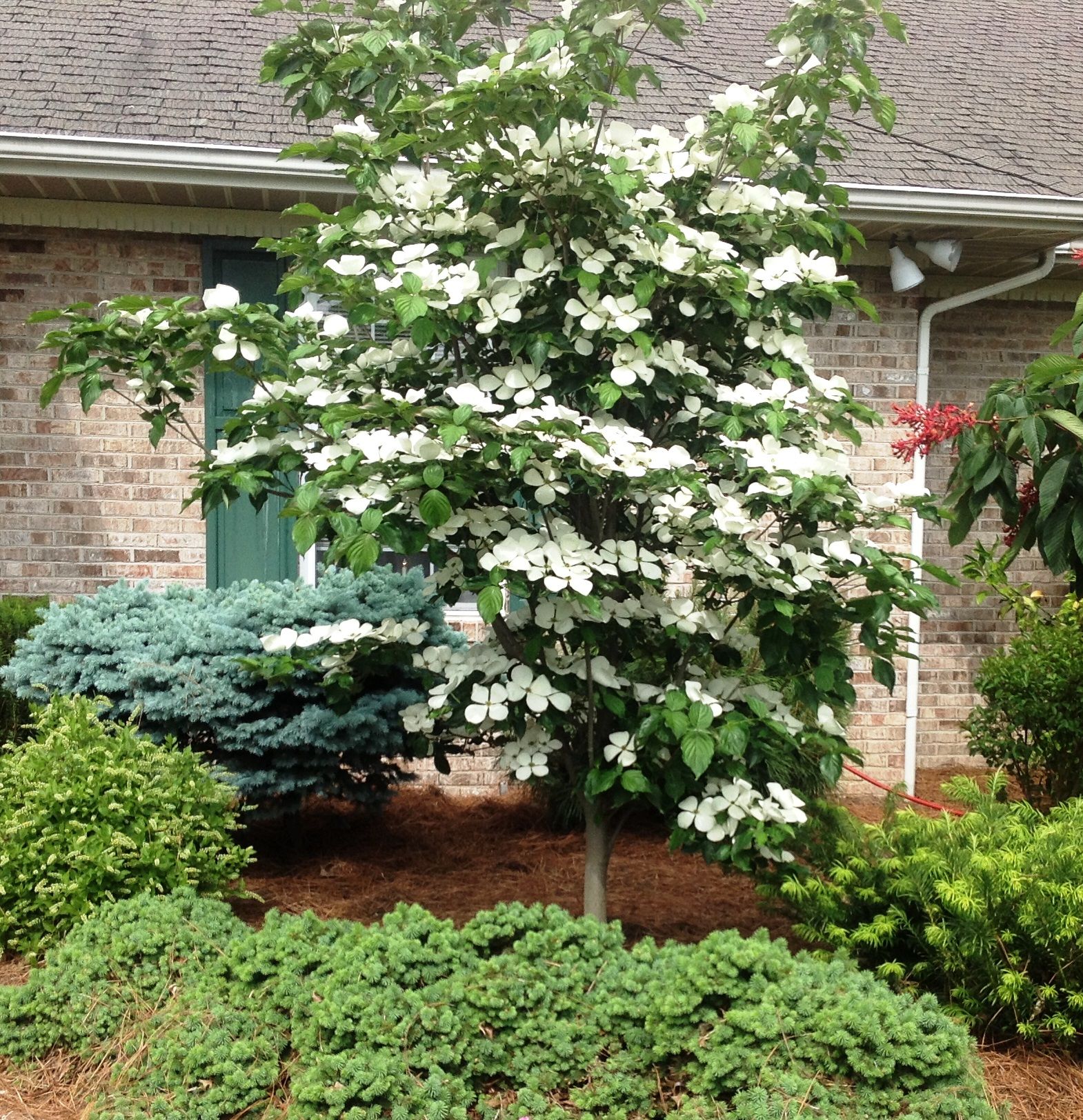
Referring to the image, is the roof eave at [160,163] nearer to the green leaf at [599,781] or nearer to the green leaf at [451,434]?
the green leaf at [451,434]

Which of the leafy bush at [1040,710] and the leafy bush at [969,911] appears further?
the leafy bush at [1040,710]

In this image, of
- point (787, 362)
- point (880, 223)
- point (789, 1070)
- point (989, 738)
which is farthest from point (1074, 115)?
point (789, 1070)

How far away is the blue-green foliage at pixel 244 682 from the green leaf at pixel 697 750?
189cm

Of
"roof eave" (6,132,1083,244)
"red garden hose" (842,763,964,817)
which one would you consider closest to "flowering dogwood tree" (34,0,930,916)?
"red garden hose" (842,763,964,817)

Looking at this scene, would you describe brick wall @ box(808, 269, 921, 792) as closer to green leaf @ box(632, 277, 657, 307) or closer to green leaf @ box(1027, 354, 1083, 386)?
green leaf @ box(1027, 354, 1083, 386)

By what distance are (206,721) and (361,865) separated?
0.93 metres

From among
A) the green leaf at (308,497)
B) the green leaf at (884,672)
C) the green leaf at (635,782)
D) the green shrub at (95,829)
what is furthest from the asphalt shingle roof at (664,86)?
the green leaf at (635,782)

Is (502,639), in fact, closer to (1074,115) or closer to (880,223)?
(880,223)

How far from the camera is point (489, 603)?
282 centimetres

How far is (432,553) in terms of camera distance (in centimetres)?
324

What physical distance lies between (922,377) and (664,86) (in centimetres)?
236

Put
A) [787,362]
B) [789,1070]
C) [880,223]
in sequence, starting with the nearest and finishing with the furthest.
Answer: [789,1070]
[787,362]
[880,223]

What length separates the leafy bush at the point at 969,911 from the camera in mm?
3021

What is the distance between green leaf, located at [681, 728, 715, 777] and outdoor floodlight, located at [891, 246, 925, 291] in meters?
4.13
